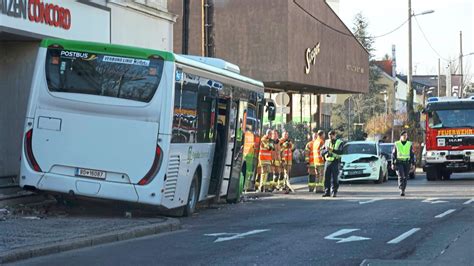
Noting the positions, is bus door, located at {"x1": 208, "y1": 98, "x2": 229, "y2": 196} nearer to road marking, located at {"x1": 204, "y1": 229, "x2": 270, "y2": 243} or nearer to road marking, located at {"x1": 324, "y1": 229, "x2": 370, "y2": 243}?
road marking, located at {"x1": 204, "y1": 229, "x2": 270, "y2": 243}

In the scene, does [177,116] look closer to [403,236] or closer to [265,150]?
[403,236]

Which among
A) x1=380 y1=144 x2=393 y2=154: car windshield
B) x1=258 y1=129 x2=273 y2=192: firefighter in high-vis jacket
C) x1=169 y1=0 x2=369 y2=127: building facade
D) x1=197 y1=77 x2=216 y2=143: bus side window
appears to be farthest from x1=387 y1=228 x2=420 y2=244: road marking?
x1=169 y1=0 x2=369 y2=127: building facade

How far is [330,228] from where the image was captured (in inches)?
569

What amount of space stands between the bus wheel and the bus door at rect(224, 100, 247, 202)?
82.9 inches

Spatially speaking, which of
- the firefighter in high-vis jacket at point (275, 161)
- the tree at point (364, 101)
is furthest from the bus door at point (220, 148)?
the tree at point (364, 101)

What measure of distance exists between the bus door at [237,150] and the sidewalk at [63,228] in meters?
3.83

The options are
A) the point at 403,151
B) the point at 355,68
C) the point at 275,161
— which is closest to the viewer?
the point at 403,151

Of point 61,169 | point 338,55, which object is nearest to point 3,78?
point 61,169

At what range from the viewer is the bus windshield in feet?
104

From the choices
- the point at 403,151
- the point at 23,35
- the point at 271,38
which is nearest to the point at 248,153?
the point at 403,151

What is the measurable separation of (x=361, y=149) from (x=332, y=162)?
8.53 m

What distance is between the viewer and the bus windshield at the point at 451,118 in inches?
1243

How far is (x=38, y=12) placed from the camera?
1666 cm

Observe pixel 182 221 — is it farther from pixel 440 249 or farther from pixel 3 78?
pixel 440 249
